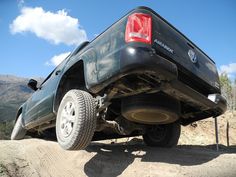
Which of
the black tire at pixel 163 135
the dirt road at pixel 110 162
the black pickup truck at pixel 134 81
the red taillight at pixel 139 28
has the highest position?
the red taillight at pixel 139 28

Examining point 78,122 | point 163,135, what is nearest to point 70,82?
point 78,122

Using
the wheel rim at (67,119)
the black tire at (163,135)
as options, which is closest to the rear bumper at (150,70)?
the wheel rim at (67,119)

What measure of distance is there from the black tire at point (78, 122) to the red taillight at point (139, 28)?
1.05m

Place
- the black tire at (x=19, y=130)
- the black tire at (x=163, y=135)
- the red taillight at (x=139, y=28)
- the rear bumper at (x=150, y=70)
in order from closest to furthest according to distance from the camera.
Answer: the rear bumper at (x=150, y=70)
the red taillight at (x=139, y=28)
the black tire at (x=163, y=135)
the black tire at (x=19, y=130)

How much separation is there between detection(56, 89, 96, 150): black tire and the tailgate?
1.16m

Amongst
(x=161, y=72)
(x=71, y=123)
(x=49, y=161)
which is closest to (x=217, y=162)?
(x=161, y=72)

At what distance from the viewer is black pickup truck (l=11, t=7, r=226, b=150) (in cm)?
362

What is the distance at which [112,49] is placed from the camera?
3830 mm

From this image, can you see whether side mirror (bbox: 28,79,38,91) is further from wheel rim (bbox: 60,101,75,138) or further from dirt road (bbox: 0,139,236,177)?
wheel rim (bbox: 60,101,75,138)

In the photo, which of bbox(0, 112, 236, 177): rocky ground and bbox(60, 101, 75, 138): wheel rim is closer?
bbox(0, 112, 236, 177): rocky ground

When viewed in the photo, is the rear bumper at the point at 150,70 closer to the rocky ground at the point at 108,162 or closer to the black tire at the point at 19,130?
the rocky ground at the point at 108,162

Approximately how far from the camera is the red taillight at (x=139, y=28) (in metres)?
3.62

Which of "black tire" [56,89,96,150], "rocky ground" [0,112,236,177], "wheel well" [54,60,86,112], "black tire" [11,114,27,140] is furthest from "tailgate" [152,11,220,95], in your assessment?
"black tire" [11,114,27,140]

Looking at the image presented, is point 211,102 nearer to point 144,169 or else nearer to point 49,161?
point 144,169
